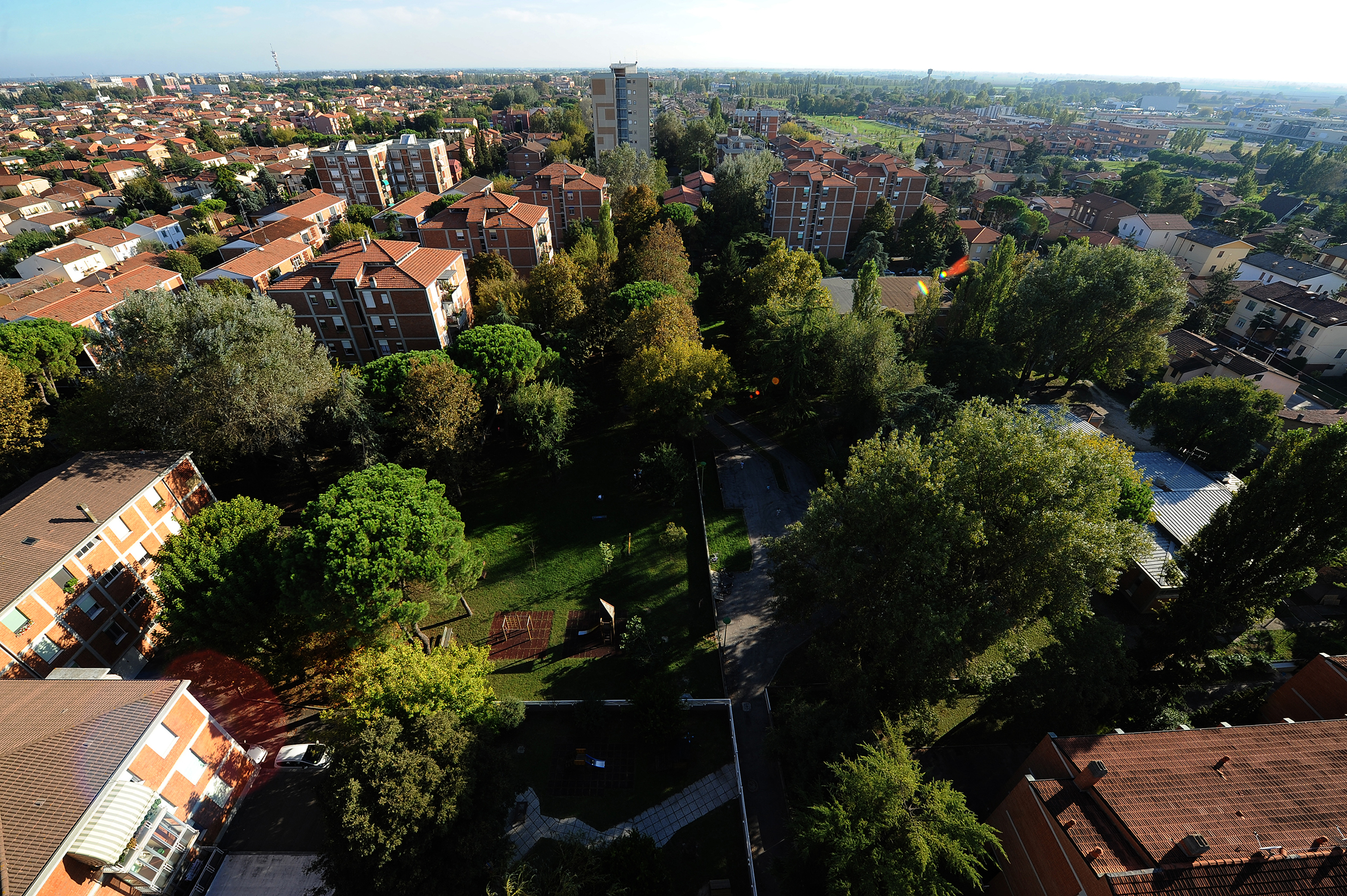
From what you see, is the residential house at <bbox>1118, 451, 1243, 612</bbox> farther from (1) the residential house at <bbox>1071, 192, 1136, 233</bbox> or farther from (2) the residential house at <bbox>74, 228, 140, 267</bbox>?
(2) the residential house at <bbox>74, 228, 140, 267</bbox>

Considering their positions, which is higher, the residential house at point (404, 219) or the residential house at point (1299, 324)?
the residential house at point (404, 219)

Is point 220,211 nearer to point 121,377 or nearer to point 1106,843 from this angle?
point 121,377

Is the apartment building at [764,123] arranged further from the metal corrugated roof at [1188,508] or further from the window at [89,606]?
the window at [89,606]

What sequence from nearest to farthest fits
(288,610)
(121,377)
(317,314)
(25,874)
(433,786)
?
(25,874)
(433,786)
(288,610)
(121,377)
(317,314)

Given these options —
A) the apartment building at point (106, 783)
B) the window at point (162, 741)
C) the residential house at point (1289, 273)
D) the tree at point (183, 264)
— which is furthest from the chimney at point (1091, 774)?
the tree at point (183, 264)

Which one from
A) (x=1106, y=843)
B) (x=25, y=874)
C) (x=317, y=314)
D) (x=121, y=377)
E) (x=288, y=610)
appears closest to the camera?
(x=25, y=874)

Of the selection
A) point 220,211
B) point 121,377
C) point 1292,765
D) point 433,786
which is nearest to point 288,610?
point 433,786
